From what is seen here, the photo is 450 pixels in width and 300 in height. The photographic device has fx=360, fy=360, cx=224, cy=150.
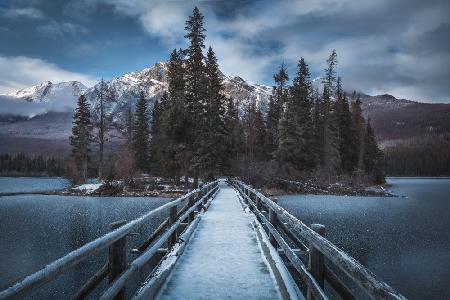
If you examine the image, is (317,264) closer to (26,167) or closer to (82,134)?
(82,134)

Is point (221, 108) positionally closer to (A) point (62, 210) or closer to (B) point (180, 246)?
(A) point (62, 210)

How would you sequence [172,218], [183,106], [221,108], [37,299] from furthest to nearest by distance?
[221,108] → [183,106] → [37,299] → [172,218]

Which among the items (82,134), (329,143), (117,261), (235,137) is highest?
(235,137)

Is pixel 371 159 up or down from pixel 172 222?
up

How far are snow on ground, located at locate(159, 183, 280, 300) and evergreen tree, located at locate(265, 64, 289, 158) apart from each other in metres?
48.4

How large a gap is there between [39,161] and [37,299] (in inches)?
6360

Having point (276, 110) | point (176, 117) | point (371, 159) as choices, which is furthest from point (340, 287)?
point (371, 159)

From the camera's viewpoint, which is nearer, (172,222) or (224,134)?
(172,222)

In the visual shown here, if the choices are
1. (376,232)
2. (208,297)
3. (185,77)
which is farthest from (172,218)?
(185,77)

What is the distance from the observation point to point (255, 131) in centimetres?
6800

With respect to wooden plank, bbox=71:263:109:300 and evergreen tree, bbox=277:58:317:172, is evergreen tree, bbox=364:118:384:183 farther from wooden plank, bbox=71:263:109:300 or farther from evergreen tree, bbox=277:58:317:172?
wooden plank, bbox=71:263:109:300

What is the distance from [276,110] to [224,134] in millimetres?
22620

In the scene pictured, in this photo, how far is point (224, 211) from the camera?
17.1 m

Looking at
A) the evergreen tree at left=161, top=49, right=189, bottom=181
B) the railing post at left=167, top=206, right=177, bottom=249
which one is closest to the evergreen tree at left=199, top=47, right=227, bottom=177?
the evergreen tree at left=161, top=49, right=189, bottom=181
